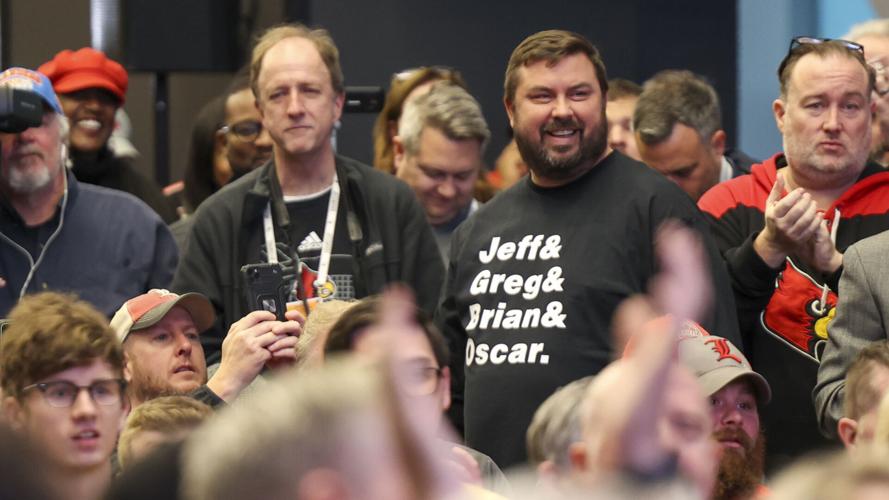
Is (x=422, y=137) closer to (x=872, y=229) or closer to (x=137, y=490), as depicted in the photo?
(x=872, y=229)

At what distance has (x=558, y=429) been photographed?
2.50m

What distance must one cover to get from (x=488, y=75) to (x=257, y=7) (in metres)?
1.16

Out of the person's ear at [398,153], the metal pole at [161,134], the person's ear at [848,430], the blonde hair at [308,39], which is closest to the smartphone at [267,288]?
the blonde hair at [308,39]

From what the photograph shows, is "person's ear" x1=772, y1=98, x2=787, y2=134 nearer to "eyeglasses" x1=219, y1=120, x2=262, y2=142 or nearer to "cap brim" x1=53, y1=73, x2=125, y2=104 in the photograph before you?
"eyeglasses" x1=219, y1=120, x2=262, y2=142

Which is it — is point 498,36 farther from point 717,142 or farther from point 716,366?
point 716,366

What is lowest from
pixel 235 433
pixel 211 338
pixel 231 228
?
pixel 211 338

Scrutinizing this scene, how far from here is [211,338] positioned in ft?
16.7

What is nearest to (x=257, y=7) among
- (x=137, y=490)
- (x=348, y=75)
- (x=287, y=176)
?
(x=348, y=75)

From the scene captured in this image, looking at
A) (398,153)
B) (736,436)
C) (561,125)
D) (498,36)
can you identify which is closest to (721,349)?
(736,436)

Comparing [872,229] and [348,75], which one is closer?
[872,229]

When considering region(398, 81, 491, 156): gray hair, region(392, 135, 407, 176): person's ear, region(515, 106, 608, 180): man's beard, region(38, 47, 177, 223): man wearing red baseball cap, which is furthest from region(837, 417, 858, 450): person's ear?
region(38, 47, 177, 223): man wearing red baseball cap

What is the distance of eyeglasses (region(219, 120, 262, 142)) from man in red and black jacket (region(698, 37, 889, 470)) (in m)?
1.94

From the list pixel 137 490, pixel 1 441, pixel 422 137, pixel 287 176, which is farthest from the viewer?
pixel 422 137

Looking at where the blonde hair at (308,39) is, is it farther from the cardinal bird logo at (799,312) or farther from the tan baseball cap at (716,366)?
the tan baseball cap at (716,366)
